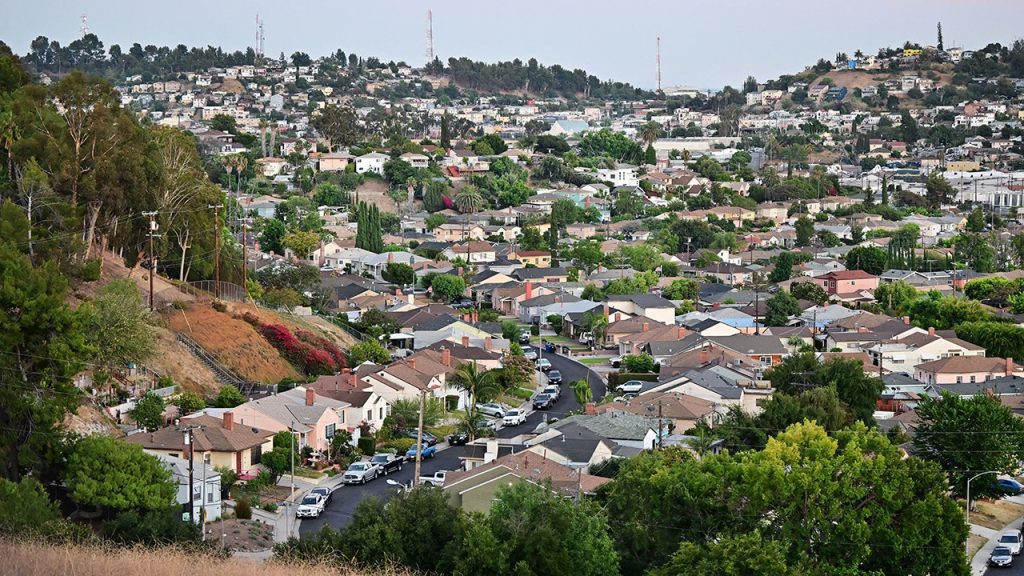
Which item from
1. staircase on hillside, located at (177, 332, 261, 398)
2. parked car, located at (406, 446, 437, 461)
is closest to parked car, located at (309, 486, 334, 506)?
parked car, located at (406, 446, 437, 461)

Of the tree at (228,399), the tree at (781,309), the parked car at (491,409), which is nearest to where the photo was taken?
the tree at (228,399)

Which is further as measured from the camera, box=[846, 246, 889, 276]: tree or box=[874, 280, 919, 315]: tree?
box=[846, 246, 889, 276]: tree

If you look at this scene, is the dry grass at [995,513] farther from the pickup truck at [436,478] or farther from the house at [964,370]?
the house at [964,370]

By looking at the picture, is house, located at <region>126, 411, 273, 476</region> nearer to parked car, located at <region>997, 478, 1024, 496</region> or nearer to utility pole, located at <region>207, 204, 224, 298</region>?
utility pole, located at <region>207, 204, 224, 298</region>

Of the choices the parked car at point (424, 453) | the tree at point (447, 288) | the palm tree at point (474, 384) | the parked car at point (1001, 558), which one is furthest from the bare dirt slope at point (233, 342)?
the tree at point (447, 288)

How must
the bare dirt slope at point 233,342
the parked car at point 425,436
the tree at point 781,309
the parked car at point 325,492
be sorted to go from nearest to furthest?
the parked car at point 325,492, the parked car at point 425,436, the bare dirt slope at point 233,342, the tree at point 781,309

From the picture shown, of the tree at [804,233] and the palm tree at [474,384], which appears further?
the tree at [804,233]

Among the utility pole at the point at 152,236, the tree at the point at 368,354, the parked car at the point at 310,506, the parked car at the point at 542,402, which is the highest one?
the utility pole at the point at 152,236

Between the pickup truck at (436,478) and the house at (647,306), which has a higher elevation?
the house at (647,306)

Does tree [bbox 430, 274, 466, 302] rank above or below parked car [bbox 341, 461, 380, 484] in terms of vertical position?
above
